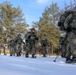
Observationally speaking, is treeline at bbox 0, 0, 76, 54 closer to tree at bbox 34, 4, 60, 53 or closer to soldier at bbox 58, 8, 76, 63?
tree at bbox 34, 4, 60, 53

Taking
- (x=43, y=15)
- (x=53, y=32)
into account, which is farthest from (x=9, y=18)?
(x=53, y=32)

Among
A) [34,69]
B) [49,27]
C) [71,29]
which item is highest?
[49,27]

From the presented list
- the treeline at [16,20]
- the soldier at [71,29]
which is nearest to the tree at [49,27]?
the treeline at [16,20]

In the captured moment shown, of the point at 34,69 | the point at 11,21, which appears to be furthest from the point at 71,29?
the point at 11,21

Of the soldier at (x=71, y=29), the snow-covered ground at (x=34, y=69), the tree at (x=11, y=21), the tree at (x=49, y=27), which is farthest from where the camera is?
the tree at (x=11, y=21)

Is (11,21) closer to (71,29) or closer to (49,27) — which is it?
(49,27)

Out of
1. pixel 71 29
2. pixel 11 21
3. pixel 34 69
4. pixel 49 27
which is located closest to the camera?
pixel 34 69

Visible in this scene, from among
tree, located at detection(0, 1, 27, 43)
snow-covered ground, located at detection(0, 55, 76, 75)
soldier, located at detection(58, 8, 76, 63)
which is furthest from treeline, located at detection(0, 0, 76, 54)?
snow-covered ground, located at detection(0, 55, 76, 75)

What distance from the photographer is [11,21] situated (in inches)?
2051

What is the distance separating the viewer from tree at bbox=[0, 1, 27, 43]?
51.4 metres

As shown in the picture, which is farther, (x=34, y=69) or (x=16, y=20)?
(x=16, y=20)

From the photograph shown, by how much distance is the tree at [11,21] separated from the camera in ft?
169

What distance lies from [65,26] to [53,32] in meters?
35.9

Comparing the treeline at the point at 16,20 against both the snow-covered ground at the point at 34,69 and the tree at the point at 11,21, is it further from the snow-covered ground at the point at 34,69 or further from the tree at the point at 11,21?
the snow-covered ground at the point at 34,69
